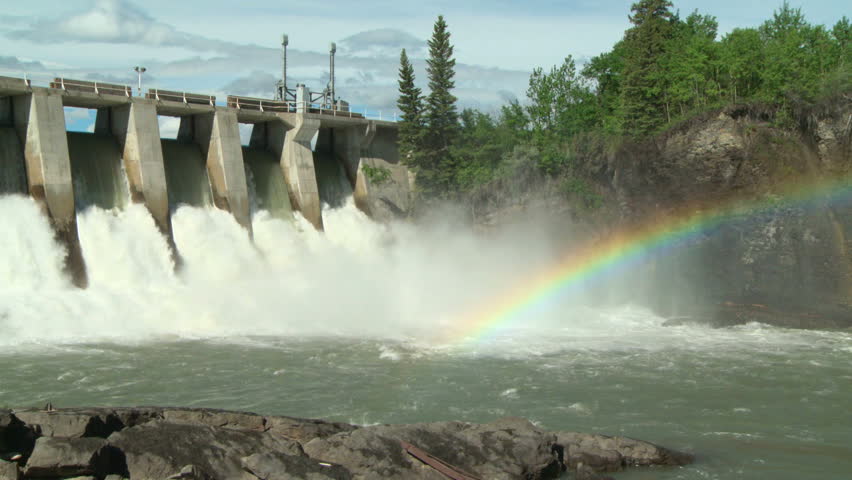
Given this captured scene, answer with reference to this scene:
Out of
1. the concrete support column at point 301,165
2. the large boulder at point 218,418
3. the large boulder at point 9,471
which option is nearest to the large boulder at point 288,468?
the large boulder at point 218,418

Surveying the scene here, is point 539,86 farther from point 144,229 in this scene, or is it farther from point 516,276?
point 144,229

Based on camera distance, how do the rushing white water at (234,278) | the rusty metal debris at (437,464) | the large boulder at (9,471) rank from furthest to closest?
the rushing white water at (234,278) → the rusty metal debris at (437,464) → the large boulder at (9,471)

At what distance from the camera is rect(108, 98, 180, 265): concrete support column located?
35406mm

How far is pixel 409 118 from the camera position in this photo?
49.9 m

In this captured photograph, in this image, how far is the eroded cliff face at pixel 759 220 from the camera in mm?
35094

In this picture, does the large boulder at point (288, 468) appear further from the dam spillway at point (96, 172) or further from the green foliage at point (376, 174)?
the green foliage at point (376, 174)

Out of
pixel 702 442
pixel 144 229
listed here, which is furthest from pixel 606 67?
pixel 702 442

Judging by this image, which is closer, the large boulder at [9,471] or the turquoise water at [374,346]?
the large boulder at [9,471]

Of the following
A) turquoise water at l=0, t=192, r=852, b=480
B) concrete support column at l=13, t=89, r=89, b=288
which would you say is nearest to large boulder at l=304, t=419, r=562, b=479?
turquoise water at l=0, t=192, r=852, b=480

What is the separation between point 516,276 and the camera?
142 feet

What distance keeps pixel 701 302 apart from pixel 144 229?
83.9ft

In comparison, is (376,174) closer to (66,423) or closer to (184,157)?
(184,157)

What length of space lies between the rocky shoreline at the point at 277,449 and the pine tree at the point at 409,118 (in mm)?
→ 34338

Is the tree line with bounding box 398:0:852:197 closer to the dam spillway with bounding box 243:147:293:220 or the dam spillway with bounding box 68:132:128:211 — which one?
the dam spillway with bounding box 243:147:293:220
